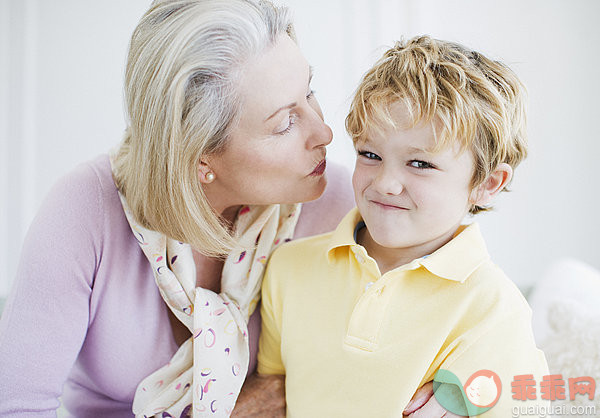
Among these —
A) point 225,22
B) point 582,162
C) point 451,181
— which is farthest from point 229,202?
point 582,162

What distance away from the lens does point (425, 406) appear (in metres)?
1.11

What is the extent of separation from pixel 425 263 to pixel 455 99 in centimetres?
32

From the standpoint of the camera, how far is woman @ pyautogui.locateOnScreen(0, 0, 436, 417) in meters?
1.22

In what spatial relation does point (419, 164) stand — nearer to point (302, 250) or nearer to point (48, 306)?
point (302, 250)

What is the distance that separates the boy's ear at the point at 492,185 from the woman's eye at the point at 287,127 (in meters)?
0.41

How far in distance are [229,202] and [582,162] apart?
211 cm

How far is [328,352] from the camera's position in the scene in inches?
47.3

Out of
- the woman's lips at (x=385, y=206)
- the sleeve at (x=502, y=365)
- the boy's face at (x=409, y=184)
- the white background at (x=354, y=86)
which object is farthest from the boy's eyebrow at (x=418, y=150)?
the white background at (x=354, y=86)

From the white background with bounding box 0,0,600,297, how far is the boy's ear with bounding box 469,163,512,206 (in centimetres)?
139

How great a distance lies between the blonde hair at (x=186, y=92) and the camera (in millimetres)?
1188

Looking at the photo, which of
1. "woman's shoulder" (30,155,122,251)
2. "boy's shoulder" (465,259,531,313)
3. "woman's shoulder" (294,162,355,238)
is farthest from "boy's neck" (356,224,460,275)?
"woman's shoulder" (30,155,122,251)

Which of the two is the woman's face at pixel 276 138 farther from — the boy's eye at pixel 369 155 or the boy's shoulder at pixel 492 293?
the boy's shoulder at pixel 492 293

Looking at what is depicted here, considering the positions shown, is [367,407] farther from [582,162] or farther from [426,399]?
[582,162]

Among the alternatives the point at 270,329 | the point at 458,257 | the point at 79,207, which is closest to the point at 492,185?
the point at 458,257
